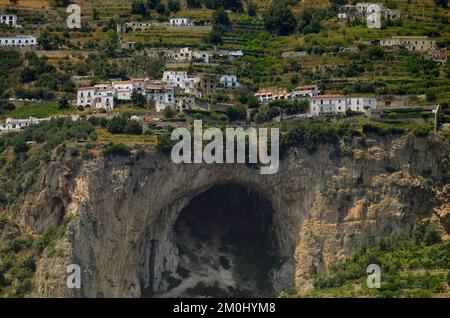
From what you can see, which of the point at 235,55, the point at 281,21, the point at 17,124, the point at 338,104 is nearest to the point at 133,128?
the point at 17,124

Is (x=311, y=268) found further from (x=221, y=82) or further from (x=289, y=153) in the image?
(x=221, y=82)

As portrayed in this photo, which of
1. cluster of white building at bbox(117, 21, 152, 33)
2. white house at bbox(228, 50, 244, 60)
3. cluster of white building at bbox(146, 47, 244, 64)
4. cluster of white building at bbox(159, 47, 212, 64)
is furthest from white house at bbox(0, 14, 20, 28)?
white house at bbox(228, 50, 244, 60)

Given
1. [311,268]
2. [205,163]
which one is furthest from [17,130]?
[311,268]

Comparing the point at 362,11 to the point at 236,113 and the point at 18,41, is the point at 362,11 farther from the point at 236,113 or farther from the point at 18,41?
the point at 18,41

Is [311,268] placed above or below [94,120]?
below

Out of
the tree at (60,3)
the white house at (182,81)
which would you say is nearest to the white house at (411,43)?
the white house at (182,81)

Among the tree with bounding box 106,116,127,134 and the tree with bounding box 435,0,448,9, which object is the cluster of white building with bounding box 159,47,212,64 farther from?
the tree with bounding box 435,0,448,9
